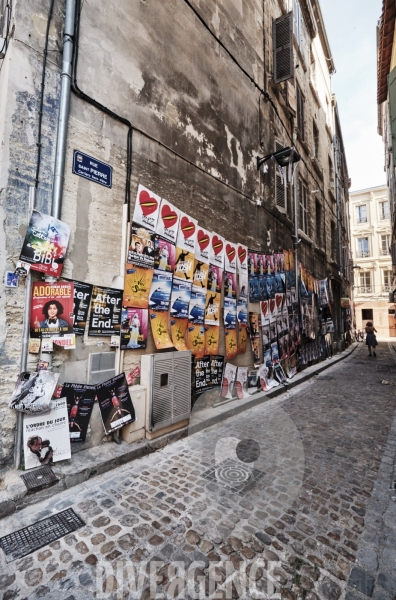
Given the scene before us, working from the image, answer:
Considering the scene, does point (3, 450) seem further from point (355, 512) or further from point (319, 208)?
point (319, 208)

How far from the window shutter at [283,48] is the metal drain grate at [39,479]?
36.3 ft

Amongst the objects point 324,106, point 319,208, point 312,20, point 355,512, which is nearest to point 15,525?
point 355,512

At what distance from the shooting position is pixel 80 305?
3.74m

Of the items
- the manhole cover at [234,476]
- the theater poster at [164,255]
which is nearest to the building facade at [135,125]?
the theater poster at [164,255]

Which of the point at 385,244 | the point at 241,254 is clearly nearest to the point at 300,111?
the point at 241,254

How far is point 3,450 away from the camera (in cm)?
308

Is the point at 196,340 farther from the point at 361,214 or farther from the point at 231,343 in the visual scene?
the point at 361,214

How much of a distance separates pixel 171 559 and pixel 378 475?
274cm

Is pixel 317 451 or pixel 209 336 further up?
pixel 209 336

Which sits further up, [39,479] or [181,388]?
[181,388]

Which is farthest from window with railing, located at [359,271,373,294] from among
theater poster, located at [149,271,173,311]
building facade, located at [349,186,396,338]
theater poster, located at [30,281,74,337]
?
theater poster, located at [30,281,74,337]

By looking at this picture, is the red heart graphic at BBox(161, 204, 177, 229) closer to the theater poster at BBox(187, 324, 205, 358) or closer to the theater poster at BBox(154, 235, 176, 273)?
the theater poster at BBox(154, 235, 176, 273)

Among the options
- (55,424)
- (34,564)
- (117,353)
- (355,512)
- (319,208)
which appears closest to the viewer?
(34,564)

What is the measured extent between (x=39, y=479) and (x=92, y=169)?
3694mm
